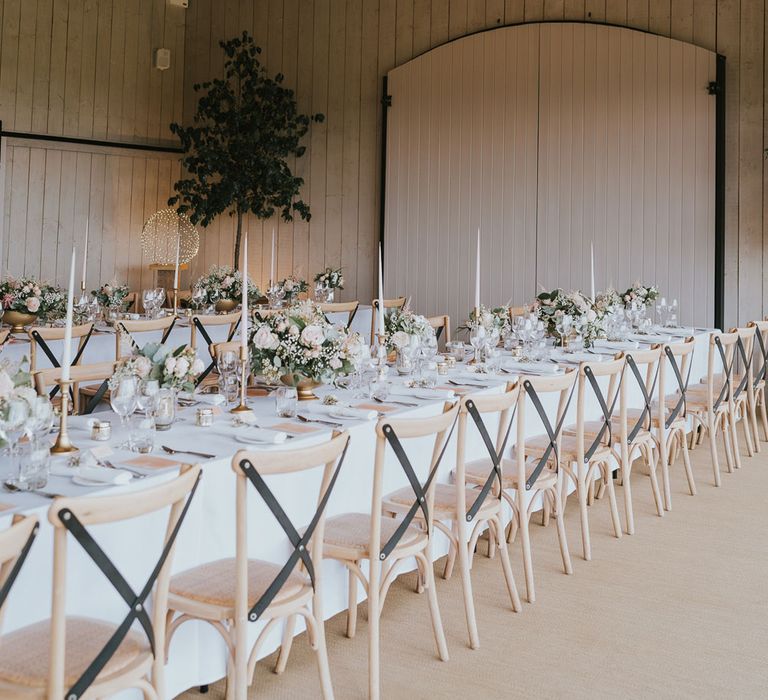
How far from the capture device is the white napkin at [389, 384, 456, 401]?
4289 millimetres

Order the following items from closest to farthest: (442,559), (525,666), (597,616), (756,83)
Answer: (525,666)
(597,616)
(442,559)
(756,83)

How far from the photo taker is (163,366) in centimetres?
349

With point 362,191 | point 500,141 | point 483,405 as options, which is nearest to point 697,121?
point 500,141

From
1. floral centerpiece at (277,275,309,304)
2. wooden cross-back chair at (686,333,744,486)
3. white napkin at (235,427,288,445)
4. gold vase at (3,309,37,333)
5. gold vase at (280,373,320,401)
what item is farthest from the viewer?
floral centerpiece at (277,275,309,304)

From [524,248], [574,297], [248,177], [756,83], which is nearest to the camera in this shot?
[574,297]

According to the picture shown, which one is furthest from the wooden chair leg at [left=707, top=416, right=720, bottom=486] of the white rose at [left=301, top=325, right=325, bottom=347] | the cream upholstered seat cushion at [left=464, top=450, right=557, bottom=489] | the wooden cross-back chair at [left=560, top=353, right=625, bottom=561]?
the white rose at [left=301, top=325, right=325, bottom=347]

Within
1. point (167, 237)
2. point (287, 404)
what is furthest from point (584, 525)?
point (167, 237)

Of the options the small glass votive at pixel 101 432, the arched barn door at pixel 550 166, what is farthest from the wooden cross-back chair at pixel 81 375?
the arched barn door at pixel 550 166

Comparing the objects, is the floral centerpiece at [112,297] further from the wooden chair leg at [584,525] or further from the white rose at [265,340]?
the wooden chair leg at [584,525]

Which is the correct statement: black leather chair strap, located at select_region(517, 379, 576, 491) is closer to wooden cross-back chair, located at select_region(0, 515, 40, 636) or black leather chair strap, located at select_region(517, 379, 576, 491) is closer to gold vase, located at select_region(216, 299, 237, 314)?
wooden cross-back chair, located at select_region(0, 515, 40, 636)

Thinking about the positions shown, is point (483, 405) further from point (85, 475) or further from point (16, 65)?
point (16, 65)

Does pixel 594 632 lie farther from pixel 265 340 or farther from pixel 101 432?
pixel 101 432

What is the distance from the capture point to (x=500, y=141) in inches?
394

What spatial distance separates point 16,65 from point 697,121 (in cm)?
793
